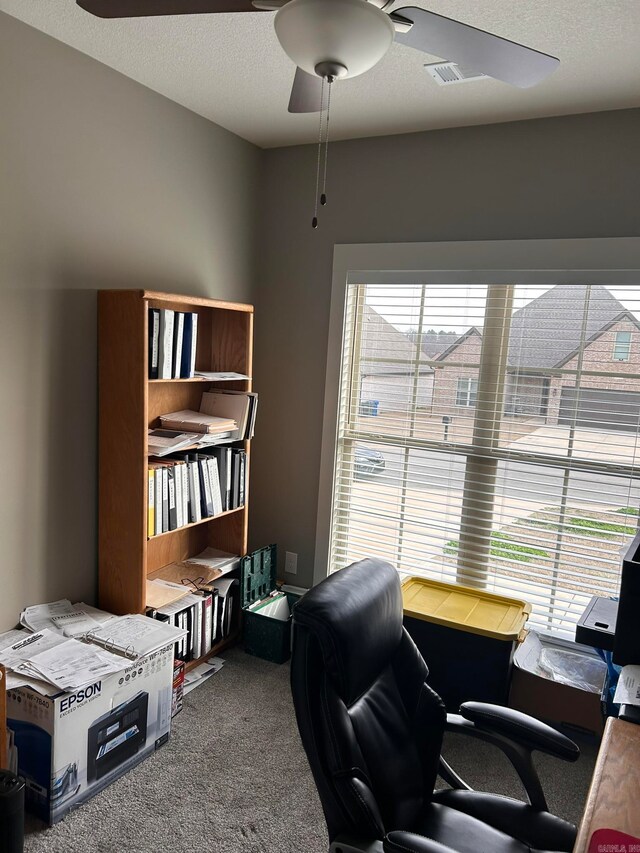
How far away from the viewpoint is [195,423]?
2.98 metres

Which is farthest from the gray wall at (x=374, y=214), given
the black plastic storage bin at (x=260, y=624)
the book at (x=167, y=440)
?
the book at (x=167, y=440)

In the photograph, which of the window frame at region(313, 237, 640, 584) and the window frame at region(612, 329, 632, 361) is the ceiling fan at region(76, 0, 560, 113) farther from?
the window frame at region(612, 329, 632, 361)

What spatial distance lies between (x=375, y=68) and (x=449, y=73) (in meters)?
0.29

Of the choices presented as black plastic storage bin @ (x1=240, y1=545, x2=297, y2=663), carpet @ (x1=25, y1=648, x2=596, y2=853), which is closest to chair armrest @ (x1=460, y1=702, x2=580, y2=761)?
carpet @ (x1=25, y1=648, x2=596, y2=853)

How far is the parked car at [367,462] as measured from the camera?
136 inches

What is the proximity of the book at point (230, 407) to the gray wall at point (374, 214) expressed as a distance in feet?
1.62

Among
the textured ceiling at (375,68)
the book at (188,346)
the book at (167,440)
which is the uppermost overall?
the textured ceiling at (375,68)

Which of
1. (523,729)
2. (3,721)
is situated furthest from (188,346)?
(523,729)

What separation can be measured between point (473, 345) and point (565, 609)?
1.34 m

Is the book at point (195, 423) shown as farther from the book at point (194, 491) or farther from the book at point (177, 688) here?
the book at point (177, 688)

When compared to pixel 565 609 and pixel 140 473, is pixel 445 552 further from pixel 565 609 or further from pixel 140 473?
pixel 140 473

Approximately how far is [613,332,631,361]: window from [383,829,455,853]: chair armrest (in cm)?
222

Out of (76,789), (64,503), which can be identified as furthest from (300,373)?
(76,789)

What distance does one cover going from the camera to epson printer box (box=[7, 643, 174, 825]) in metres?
2.06
